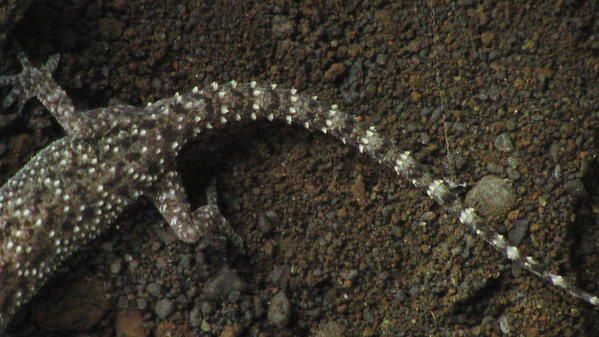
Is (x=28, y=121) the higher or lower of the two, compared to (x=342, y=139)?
higher

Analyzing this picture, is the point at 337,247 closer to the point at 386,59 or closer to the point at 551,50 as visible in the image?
the point at 386,59

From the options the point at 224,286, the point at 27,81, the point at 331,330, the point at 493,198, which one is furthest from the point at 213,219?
the point at 493,198

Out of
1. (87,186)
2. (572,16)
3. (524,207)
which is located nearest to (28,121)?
(87,186)

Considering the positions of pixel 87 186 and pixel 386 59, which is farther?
pixel 386 59

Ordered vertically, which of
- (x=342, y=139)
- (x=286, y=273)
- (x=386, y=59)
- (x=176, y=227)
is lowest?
(x=286, y=273)

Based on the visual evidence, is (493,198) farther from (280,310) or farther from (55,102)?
(55,102)

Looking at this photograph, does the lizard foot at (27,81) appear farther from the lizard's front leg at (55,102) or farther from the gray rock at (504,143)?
the gray rock at (504,143)

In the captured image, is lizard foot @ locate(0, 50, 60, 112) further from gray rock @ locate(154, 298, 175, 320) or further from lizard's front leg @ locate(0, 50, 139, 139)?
gray rock @ locate(154, 298, 175, 320)
